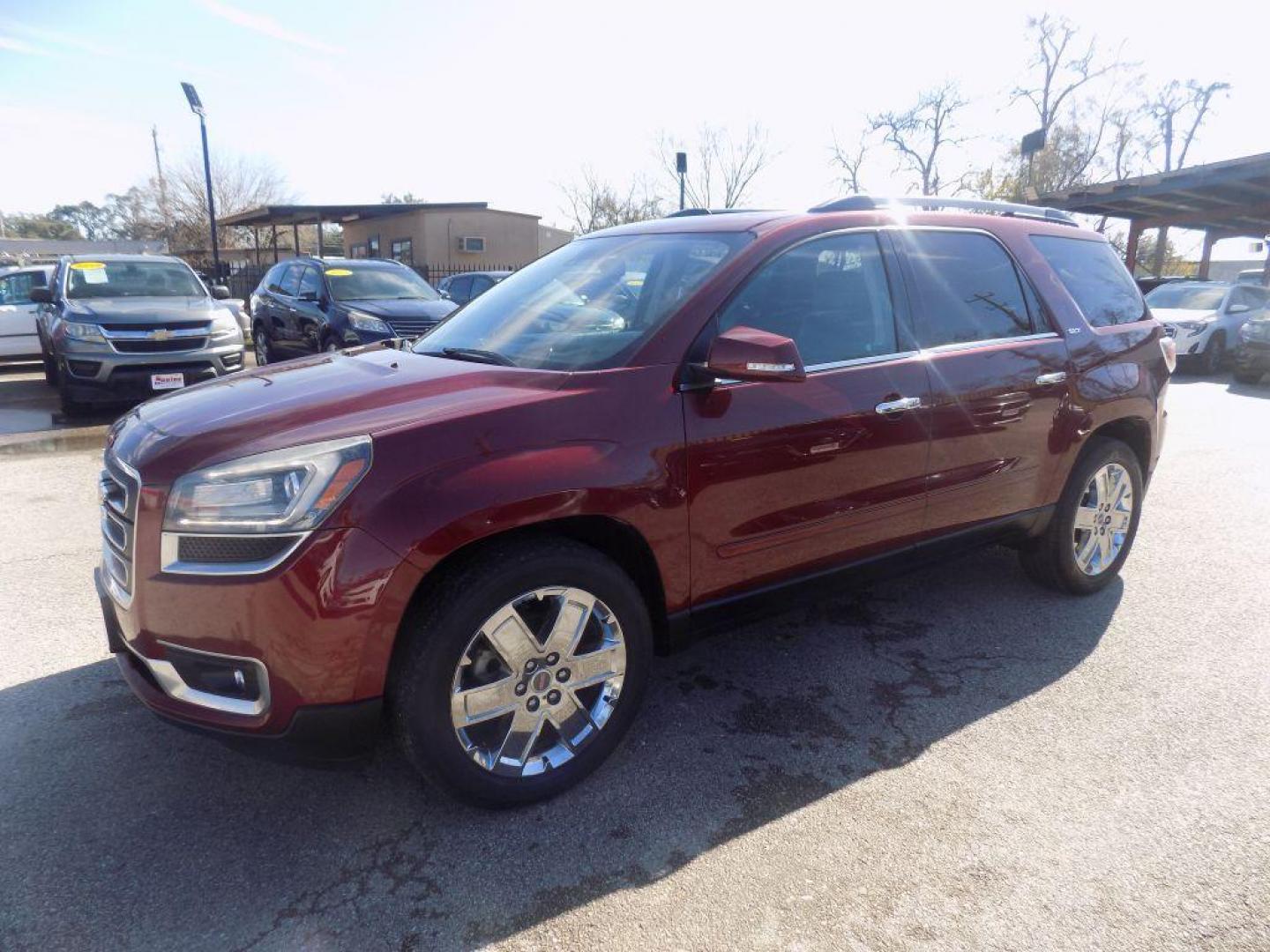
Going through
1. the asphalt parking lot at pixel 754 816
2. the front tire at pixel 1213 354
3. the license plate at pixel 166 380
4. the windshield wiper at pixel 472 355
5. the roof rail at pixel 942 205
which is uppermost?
the roof rail at pixel 942 205

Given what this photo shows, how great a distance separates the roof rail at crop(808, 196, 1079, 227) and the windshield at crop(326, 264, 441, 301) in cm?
784

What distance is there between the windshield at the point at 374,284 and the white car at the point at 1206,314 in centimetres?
1206

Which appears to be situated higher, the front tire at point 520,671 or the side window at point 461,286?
the side window at point 461,286

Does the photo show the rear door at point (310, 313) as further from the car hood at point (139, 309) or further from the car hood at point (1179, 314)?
the car hood at point (1179, 314)

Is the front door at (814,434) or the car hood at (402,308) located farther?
the car hood at (402,308)

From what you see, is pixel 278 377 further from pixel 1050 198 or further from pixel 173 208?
pixel 173 208

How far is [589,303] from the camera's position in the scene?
319 cm

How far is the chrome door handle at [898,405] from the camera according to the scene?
3129 mm

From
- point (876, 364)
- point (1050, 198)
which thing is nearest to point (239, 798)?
point (876, 364)

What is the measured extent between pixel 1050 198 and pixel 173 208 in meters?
46.1

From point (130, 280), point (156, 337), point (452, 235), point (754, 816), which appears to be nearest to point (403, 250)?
point (452, 235)

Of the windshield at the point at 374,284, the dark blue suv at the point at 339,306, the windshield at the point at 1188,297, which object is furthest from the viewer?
the windshield at the point at 1188,297

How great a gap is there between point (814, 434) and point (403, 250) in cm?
3194

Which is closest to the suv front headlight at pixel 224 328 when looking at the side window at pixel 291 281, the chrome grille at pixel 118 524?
the side window at pixel 291 281
